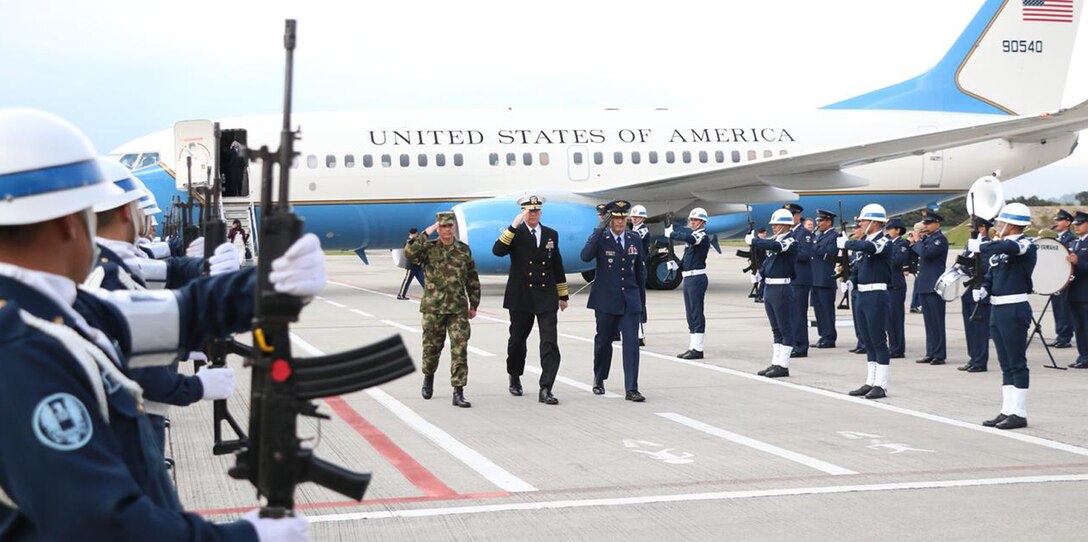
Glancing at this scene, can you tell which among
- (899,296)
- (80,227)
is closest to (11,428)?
(80,227)

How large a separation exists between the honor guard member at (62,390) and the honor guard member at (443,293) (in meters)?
7.60

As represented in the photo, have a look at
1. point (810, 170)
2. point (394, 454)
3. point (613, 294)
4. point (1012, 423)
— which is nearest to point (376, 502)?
point (394, 454)

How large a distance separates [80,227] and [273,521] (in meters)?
0.65

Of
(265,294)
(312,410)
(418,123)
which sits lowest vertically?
(312,410)

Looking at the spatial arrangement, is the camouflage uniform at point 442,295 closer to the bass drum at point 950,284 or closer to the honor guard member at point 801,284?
the honor guard member at point 801,284

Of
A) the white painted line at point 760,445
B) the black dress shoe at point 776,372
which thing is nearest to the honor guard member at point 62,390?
the white painted line at point 760,445

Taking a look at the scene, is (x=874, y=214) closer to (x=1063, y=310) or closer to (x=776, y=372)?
(x=776, y=372)

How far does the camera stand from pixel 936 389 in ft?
35.4

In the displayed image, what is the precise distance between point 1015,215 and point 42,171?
28.5 ft

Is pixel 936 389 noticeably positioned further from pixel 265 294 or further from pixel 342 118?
pixel 342 118

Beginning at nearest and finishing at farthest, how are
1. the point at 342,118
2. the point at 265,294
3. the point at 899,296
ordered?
1. the point at 265,294
2. the point at 899,296
3. the point at 342,118

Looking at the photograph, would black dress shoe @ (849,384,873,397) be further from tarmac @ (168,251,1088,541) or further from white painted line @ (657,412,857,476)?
white painted line @ (657,412,857,476)

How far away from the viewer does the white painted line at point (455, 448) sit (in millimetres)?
6688

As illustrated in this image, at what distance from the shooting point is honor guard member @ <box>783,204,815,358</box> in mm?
13297
